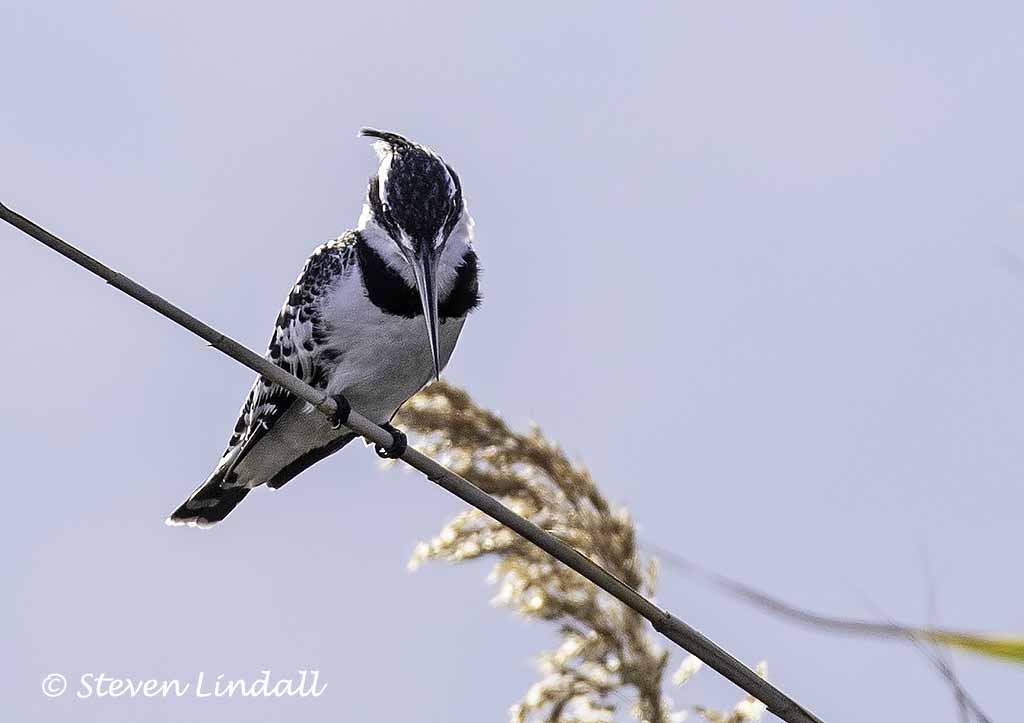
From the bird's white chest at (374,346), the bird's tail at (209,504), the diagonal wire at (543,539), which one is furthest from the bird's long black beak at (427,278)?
the diagonal wire at (543,539)

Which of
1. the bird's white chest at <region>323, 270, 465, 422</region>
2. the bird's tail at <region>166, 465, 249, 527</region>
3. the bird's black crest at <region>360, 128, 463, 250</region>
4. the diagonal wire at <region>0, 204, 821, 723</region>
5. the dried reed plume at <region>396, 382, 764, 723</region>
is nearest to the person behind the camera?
the diagonal wire at <region>0, 204, 821, 723</region>

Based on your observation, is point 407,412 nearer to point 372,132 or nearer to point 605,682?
point 605,682

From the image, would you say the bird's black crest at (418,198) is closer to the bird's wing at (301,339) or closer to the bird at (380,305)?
the bird at (380,305)

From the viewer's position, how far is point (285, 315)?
4.72m

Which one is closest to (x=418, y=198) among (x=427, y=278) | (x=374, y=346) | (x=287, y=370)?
(x=427, y=278)

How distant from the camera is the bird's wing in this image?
443cm

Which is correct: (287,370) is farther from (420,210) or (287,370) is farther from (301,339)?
(420,210)

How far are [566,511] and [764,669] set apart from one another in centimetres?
67

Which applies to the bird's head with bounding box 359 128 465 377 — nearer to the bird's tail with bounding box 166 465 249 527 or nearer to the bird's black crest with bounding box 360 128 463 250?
the bird's black crest with bounding box 360 128 463 250

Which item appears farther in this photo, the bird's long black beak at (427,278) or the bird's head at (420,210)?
the bird's head at (420,210)

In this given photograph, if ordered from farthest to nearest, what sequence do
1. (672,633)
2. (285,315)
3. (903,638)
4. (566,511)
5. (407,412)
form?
(285,315), (407,412), (566,511), (672,633), (903,638)

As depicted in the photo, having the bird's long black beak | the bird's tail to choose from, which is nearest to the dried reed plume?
the bird's long black beak

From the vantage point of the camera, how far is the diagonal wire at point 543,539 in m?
1.44

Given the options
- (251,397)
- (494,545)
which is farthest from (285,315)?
(494,545)
